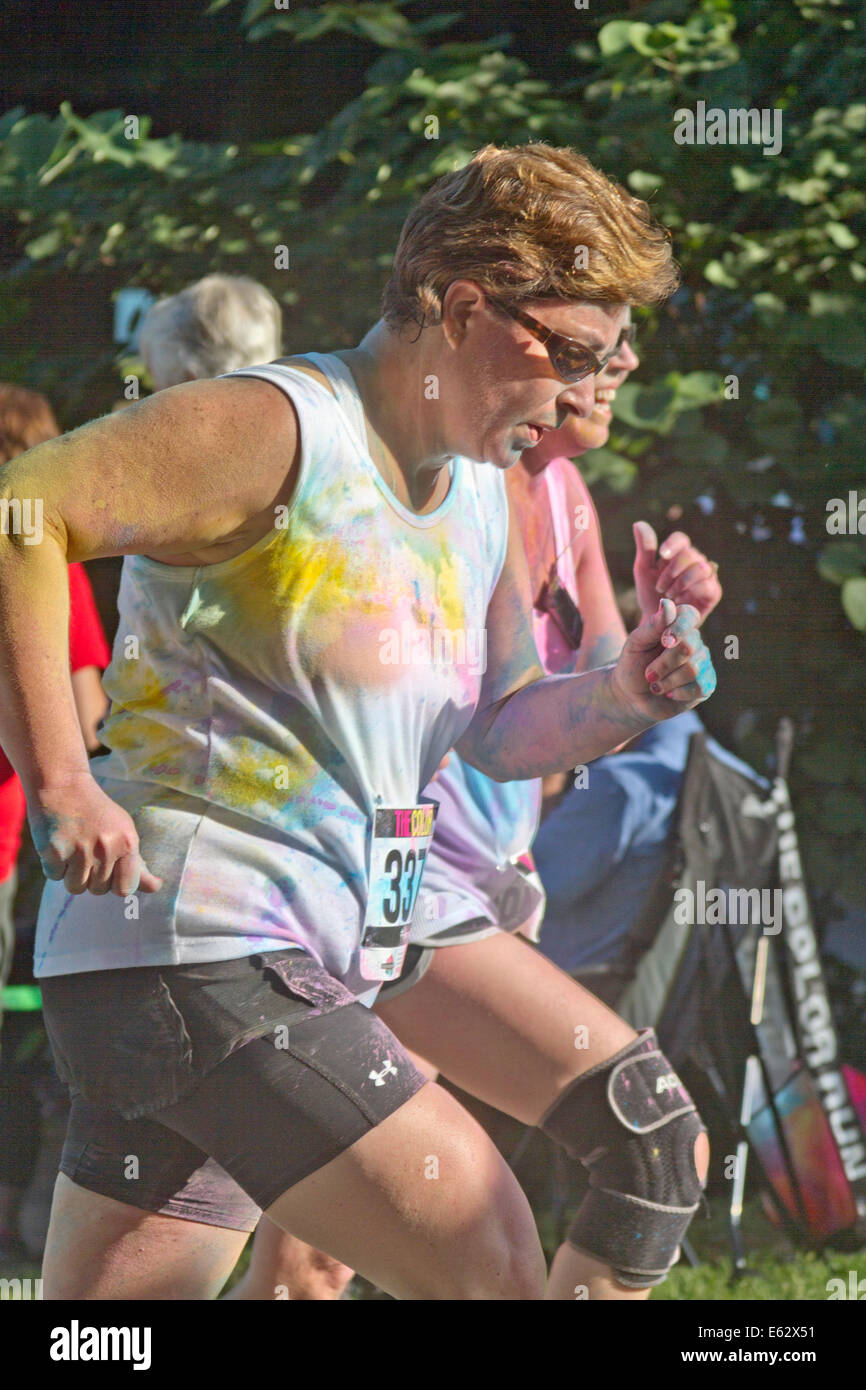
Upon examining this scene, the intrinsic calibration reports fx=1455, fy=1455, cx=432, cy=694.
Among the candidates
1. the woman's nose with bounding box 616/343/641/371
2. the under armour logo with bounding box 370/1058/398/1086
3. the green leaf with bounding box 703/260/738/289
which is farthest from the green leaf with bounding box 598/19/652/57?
the under armour logo with bounding box 370/1058/398/1086

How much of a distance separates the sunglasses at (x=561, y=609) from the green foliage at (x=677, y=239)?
546mm

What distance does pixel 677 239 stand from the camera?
2.80 metres

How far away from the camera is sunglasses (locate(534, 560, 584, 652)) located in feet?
7.48

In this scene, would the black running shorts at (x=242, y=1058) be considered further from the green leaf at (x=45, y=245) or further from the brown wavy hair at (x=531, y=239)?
the green leaf at (x=45, y=245)

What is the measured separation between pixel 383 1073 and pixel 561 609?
1032 mm

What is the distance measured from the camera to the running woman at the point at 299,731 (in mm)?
1409

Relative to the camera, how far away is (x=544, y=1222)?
2.85 metres

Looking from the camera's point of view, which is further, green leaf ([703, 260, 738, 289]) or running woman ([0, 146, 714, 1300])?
green leaf ([703, 260, 738, 289])

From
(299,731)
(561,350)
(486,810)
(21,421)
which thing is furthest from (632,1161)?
(21,421)

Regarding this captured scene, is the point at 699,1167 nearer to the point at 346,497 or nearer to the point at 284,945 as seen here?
the point at 284,945

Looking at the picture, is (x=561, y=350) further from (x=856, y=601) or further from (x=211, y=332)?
(x=856, y=601)

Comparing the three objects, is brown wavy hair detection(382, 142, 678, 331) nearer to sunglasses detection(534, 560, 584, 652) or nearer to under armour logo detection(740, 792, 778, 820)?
sunglasses detection(534, 560, 584, 652)

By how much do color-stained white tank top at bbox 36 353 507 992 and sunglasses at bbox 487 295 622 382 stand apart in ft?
0.65

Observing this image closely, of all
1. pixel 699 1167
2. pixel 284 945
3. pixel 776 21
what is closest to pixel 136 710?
pixel 284 945
